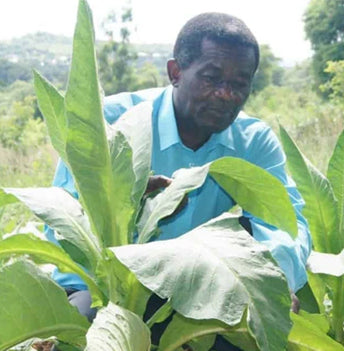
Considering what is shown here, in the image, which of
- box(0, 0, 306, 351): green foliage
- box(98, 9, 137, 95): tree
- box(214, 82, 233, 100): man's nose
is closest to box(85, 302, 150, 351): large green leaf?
box(0, 0, 306, 351): green foliage

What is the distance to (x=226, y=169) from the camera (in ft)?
4.14

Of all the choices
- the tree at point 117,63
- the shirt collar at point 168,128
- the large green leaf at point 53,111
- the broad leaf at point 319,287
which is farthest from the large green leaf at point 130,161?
the tree at point 117,63

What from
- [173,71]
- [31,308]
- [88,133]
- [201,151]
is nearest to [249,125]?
[201,151]

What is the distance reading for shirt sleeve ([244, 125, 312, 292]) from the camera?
1537 millimetres

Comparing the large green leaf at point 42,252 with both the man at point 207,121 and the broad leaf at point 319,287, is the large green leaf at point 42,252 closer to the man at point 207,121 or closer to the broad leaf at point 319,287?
the man at point 207,121

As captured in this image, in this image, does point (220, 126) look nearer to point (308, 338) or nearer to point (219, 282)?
point (308, 338)

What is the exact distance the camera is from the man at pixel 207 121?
1756 millimetres

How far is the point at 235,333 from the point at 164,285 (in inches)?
13.1

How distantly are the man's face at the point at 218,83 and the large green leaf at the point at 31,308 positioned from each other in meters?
0.75

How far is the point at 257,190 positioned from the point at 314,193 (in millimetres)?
422

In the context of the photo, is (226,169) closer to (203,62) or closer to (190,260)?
(190,260)

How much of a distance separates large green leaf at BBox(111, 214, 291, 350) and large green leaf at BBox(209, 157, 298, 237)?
234mm

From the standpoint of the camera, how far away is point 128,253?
0.99m

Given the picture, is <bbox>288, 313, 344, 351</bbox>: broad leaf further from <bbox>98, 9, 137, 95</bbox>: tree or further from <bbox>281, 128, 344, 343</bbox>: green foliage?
<bbox>98, 9, 137, 95</bbox>: tree
